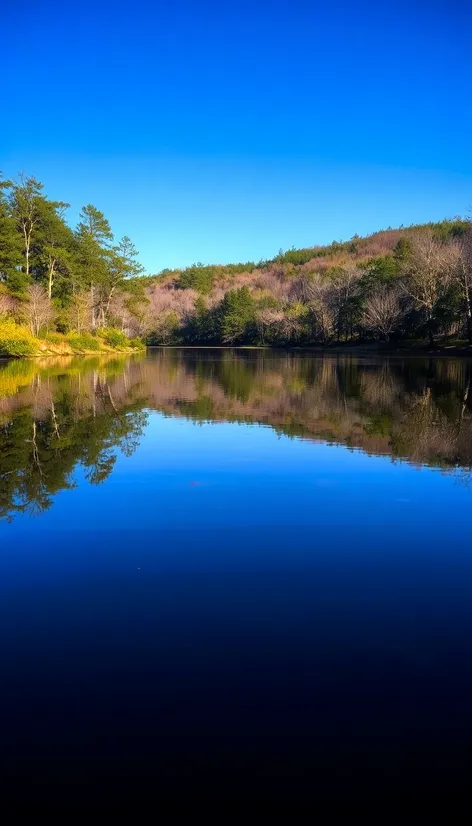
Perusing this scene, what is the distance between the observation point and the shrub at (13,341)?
4934 centimetres

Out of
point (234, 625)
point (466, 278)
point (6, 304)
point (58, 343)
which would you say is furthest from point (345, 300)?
point (234, 625)

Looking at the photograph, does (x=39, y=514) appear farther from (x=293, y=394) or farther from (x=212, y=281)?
(x=212, y=281)

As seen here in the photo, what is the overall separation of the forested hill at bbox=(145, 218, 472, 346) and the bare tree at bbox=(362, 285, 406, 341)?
4.9 inches

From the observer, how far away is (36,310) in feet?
184

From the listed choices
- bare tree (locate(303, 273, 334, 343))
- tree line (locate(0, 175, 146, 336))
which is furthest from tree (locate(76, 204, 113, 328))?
bare tree (locate(303, 273, 334, 343))

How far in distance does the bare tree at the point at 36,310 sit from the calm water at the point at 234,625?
48261 millimetres

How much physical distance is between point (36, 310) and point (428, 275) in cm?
4324

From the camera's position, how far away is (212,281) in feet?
572

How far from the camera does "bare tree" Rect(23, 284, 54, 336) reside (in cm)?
5612

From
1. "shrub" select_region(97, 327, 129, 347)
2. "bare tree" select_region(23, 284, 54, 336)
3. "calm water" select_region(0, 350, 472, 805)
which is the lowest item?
"calm water" select_region(0, 350, 472, 805)

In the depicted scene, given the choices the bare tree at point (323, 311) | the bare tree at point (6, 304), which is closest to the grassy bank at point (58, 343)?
the bare tree at point (6, 304)

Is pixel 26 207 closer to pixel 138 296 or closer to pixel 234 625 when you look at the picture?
pixel 138 296

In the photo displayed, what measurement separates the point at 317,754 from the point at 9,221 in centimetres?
6535

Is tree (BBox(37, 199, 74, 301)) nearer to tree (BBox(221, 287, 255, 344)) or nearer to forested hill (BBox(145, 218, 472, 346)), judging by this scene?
forested hill (BBox(145, 218, 472, 346))
